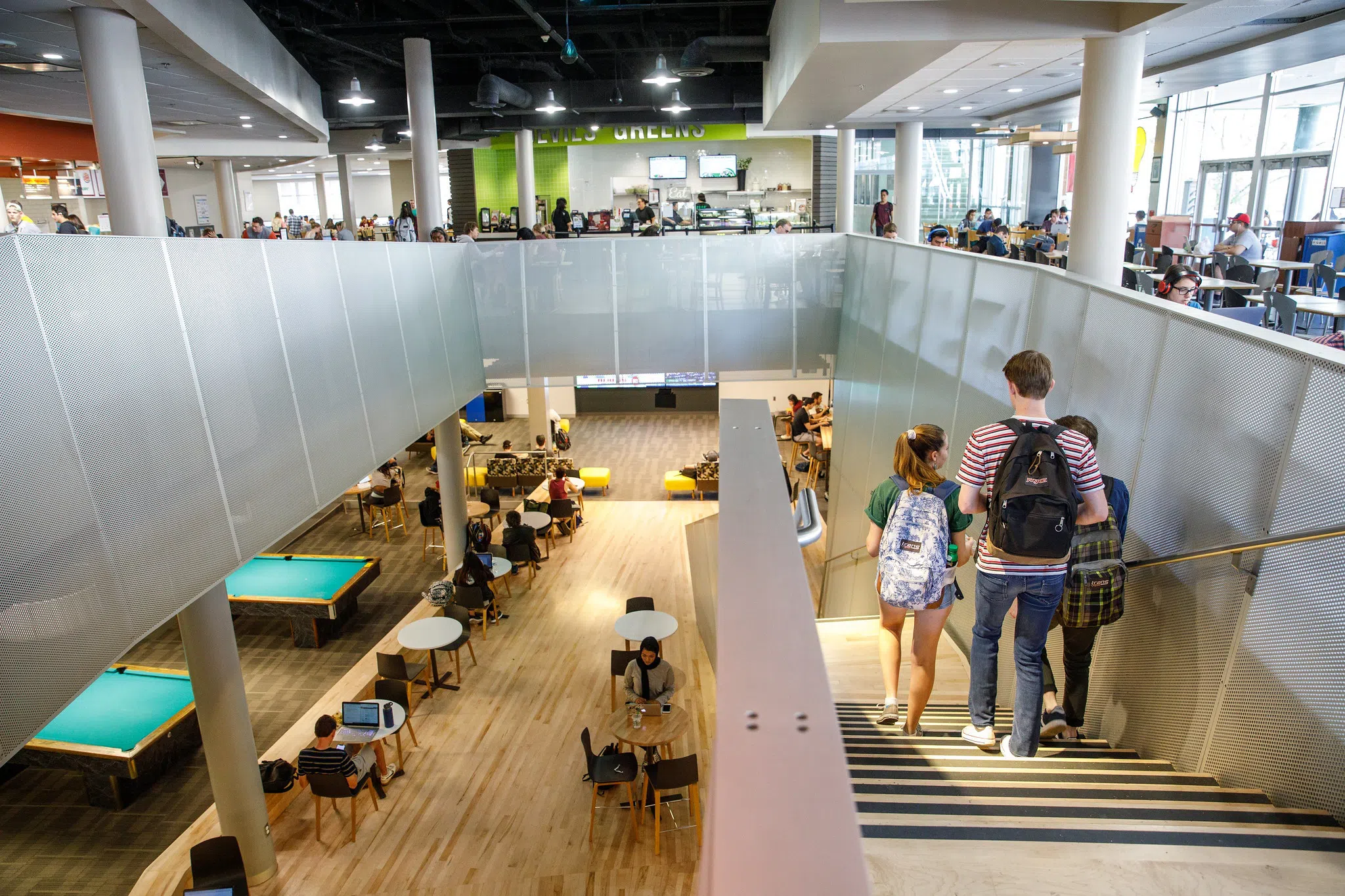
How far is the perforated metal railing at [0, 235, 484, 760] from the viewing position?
416 centimetres

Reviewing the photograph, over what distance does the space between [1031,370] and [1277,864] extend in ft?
6.21

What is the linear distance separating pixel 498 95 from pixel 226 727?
38.6ft

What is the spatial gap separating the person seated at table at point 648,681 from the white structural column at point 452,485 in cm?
606

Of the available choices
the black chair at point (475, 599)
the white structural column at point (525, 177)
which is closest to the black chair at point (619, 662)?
the black chair at point (475, 599)

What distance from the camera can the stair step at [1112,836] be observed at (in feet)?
8.63

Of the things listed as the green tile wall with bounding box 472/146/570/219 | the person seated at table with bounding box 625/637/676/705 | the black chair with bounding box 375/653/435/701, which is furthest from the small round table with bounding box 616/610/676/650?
the green tile wall with bounding box 472/146/570/219

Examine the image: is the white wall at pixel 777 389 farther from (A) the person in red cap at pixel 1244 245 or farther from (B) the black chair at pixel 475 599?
(B) the black chair at pixel 475 599

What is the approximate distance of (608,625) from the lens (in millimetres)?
12297

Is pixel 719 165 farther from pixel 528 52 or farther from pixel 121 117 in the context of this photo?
pixel 121 117

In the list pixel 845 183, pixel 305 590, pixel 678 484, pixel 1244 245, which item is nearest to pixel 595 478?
pixel 678 484

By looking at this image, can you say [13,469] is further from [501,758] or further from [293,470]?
[501,758]

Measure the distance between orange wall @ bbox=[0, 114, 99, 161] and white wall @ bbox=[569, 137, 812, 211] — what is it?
11687 millimetres

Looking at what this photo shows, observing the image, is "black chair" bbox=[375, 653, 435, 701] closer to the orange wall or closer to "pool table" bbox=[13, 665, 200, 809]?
"pool table" bbox=[13, 665, 200, 809]

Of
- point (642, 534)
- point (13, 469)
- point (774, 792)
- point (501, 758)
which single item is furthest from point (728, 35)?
point (774, 792)
